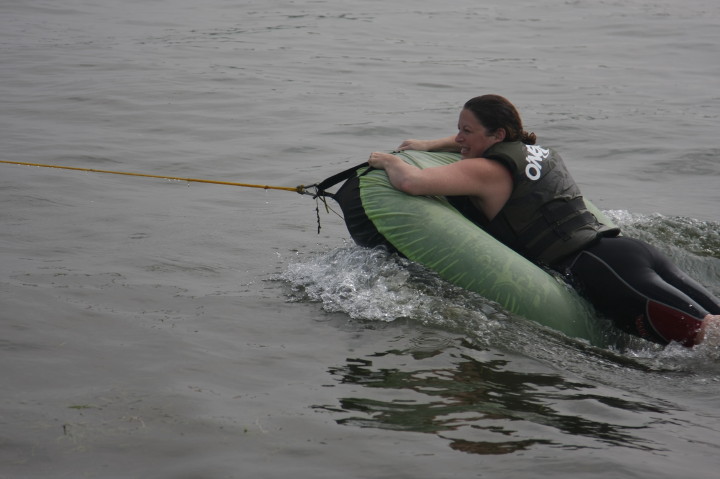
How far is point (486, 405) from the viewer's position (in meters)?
4.11

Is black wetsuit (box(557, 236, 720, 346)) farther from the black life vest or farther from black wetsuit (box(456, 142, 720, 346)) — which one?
the black life vest

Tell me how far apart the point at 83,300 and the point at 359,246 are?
162cm

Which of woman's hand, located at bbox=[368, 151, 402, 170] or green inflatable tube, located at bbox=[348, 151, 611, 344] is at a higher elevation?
woman's hand, located at bbox=[368, 151, 402, 170]

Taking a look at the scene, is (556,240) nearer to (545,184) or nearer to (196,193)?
(545,184)

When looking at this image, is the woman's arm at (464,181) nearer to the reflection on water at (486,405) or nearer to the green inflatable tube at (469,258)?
the green inflatable tube at (469,258)

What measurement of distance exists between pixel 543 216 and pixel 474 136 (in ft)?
1.97

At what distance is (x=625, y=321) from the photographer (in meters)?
5.26

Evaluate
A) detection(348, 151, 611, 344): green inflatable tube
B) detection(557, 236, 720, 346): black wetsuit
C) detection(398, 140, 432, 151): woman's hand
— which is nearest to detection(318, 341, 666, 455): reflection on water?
detection(348, 151, 611, 344): green inflatable tube

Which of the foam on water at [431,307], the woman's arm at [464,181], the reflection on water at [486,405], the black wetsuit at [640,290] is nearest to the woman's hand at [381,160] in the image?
the woman's arm at [464,181]

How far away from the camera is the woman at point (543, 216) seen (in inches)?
205

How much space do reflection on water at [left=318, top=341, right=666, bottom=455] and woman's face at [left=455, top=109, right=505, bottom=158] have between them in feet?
4.41

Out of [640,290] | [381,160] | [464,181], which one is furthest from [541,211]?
[381,160]

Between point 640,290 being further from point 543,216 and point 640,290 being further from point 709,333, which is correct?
point 543,216

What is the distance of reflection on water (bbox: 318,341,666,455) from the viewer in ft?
12.5
